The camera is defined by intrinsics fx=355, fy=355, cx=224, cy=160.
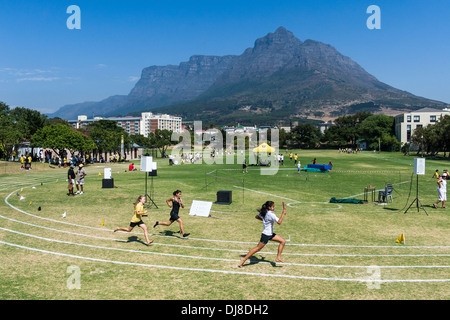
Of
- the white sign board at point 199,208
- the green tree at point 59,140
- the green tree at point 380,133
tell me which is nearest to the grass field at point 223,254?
the white sign board at point 199,208

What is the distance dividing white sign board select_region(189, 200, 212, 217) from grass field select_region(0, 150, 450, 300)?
0.36 meters

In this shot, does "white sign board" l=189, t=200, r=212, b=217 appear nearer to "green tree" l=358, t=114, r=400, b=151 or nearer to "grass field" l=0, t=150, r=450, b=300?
"grass field" l=0, t=150, r=450, b=300

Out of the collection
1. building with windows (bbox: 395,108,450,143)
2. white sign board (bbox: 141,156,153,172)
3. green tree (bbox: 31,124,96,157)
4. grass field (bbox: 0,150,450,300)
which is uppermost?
building with windows (bbox: 395,108,450,143)

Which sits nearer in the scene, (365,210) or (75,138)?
(365,210)

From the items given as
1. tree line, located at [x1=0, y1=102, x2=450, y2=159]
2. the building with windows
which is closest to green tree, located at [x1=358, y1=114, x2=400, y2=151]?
tree line, located at [x1=0, y1=102, x2=450, y2=159]

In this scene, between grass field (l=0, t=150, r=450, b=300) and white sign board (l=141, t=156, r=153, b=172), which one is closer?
grass field (l=0, t=150, r=450, b=300)

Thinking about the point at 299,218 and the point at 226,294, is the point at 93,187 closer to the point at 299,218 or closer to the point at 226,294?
the point at 299,218

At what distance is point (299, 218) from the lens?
56.5 ft

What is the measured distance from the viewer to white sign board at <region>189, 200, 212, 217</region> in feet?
54.0

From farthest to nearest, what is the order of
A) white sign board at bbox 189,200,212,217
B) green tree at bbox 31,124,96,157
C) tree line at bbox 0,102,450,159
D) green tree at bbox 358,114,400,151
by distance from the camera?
green tree at bbox 358,114,400,151, tree line at bbox 0,102,450,159, green tree at bbox 31,124,96,157, white sign board at bbox 189,200,212,217

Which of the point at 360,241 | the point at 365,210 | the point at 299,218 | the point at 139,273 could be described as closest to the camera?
the point at 139,273
